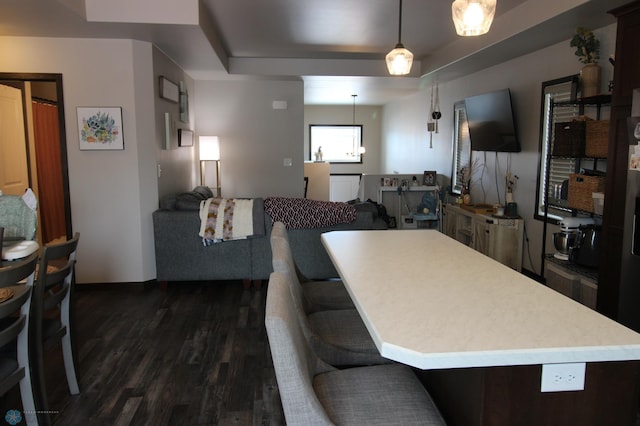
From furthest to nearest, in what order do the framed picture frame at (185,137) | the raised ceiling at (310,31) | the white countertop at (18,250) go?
1. the framed picture frame at (185,137)
2. the raised ceiling at (310,31)
3. the white countertop at (18,250)

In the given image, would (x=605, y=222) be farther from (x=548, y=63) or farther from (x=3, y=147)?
(x=3, y=147)

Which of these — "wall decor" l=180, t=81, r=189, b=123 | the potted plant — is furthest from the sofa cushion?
the potted plant

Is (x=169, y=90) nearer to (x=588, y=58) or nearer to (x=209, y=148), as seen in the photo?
(x=209, y=148)

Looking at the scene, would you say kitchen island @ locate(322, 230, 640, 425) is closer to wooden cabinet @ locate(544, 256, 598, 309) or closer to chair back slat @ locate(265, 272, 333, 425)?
chair back slat @ locate(265, 272, 333, 425)

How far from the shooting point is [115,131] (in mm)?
4453

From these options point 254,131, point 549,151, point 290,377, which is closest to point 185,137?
point 254,131

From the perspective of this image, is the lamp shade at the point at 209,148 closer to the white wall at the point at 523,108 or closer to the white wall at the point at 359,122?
the white wall at the point at 523,108

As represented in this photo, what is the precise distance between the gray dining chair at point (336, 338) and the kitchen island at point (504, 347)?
306mm

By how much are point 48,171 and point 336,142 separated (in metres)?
6.87

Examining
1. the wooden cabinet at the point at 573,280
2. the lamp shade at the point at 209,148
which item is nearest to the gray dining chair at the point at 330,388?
the wooden cabinet at the point at 573,280

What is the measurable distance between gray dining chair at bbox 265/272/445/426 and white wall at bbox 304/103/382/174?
1023cm

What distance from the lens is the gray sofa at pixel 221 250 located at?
4496mm

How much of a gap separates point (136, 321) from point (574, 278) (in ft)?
10.9

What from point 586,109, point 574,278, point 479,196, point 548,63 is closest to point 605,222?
point 574,278
